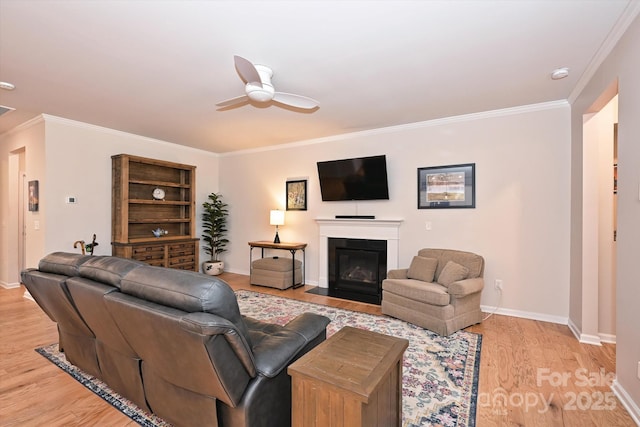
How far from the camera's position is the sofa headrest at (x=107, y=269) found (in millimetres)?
1729

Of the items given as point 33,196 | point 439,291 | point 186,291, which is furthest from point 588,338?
point 33,196

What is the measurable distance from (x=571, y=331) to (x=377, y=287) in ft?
7.54

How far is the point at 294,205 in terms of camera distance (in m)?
5.61

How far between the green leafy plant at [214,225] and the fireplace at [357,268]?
8.38 ft

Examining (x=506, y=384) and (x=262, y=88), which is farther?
(x=262, y=88)

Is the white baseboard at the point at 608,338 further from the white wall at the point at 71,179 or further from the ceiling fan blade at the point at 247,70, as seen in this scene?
the white wall at the point at 71,179

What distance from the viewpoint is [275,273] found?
5.10 m

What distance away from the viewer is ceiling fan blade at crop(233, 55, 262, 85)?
86.0 inches

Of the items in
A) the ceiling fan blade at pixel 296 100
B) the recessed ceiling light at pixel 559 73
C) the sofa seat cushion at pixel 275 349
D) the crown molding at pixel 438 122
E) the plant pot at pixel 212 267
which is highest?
the recessed ceiling light at pixel 559 73

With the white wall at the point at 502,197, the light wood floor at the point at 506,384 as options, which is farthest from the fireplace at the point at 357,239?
the light wood floor at the point at 506,384

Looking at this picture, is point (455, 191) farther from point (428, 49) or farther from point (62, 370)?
point (62, 370)

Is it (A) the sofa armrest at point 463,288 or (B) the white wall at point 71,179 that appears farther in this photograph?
(B) the white wall at point 71,179

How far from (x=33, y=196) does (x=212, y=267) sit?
2913 mm

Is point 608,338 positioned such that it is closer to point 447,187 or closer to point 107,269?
point 447,187
